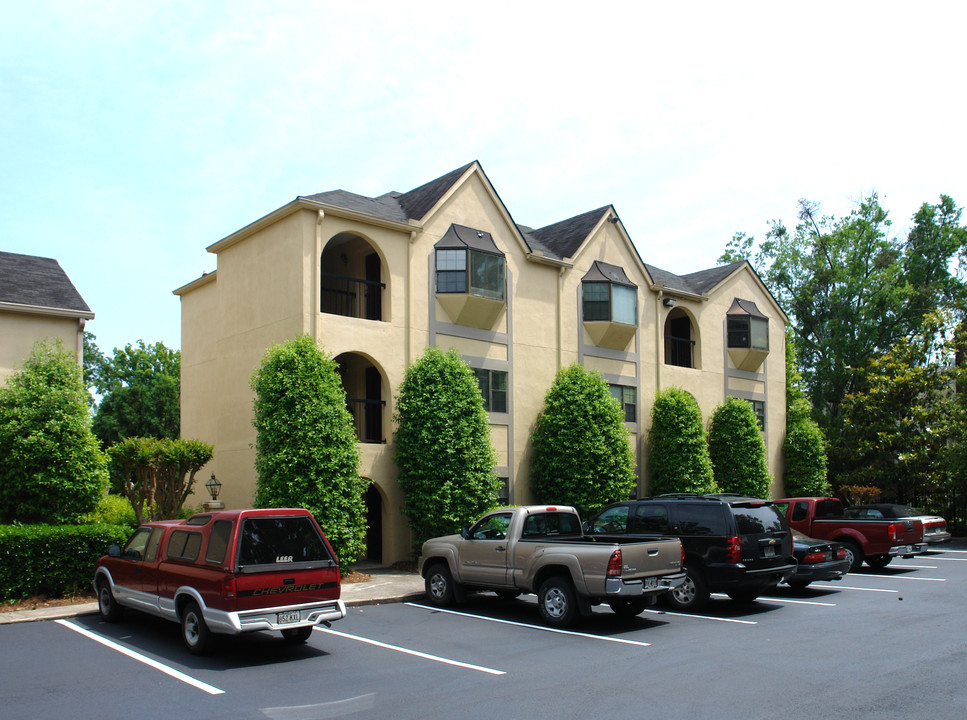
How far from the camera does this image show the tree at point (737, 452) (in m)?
29.5

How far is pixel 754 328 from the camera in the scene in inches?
1272

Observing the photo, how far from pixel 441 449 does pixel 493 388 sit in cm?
398

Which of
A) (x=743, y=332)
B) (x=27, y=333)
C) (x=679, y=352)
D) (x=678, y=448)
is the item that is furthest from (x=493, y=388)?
(x=743, y=332)

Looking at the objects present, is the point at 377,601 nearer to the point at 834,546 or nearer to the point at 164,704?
the point at 164,704

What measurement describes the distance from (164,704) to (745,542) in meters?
9.43

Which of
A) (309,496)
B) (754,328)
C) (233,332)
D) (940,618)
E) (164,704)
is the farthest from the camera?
(754,328)

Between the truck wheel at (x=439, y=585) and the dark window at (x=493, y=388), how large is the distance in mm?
8788

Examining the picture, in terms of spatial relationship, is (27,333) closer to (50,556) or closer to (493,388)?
(50,556)

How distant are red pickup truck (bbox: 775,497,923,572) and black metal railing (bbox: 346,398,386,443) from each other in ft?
35.0

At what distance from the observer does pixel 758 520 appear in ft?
46.1

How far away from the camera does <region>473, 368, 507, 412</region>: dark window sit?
23312mm

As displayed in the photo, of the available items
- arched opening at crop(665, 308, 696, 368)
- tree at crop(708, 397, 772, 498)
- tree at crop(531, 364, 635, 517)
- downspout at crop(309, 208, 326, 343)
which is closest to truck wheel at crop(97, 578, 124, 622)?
downspout at crop(309, 208, 326, 343)

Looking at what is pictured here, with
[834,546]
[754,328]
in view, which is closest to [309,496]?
[834,546]

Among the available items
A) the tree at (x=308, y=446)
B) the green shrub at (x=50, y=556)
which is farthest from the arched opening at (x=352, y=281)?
the green shrub at (x=50, y=556)
